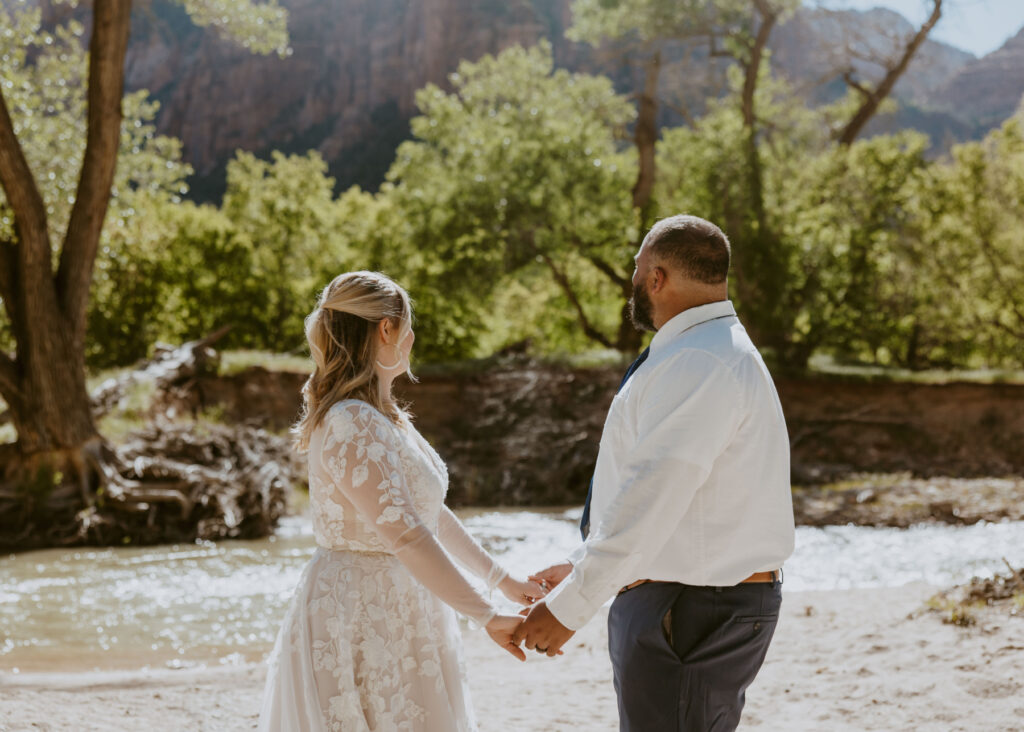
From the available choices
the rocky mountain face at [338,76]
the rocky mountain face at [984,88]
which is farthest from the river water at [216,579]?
the rocky mountain face at [984,88]

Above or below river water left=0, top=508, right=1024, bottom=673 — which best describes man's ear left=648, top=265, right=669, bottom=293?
above

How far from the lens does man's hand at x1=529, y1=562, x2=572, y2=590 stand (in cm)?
364

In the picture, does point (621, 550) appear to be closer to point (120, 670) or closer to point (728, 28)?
point (120, 670)

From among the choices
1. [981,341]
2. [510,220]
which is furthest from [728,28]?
[981,341]

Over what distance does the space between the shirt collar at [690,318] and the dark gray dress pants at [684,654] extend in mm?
762

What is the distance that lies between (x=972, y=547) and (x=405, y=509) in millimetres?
10955

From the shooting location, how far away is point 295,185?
3956cm

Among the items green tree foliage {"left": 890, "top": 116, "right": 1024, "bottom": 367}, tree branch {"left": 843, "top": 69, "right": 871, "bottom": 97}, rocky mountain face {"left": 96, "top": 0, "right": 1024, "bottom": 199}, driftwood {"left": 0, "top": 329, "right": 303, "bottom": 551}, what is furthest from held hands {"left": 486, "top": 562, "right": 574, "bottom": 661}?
rocky mountain face {"left": 96, "top": 0, "right": 1024, "bottom": 199}

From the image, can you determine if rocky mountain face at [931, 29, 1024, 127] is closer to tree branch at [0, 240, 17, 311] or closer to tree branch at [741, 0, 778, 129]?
tree branch at [741, 0, 778, 129]

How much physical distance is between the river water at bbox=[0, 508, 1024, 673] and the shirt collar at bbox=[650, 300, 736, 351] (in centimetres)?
593

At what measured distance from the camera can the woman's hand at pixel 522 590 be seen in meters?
3.67

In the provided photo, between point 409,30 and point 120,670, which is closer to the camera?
point 120,670

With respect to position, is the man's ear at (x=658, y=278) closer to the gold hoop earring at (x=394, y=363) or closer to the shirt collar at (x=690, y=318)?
the shirt collar at (x=690, y=318)

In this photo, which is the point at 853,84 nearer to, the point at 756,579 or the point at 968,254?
the point at 968,254
